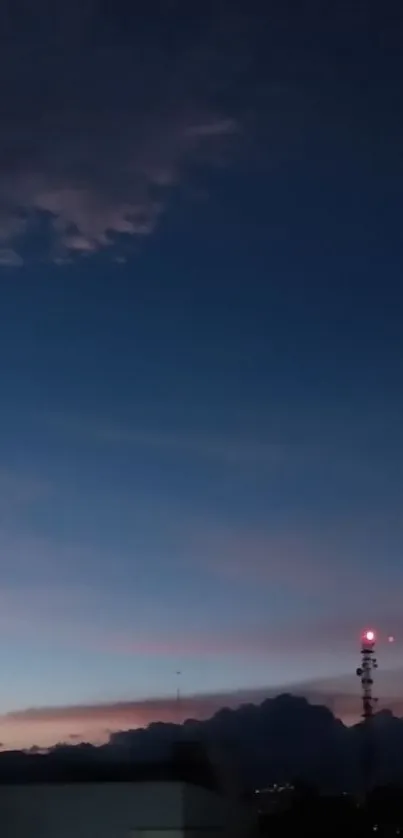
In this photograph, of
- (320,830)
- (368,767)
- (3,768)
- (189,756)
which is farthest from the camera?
(320,830)

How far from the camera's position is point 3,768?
39.2 m

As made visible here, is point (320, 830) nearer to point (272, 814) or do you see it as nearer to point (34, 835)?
point (272, 814)

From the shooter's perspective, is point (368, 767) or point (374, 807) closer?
point (368, 767)

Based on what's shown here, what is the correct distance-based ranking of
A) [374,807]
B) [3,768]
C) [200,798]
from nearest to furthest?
[200,798] < [3,768] < [374,807]

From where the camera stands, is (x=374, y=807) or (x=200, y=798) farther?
(x=374, y=807)

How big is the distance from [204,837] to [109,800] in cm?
341

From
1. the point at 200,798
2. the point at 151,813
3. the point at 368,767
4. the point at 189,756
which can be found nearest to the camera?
the point at 151,813

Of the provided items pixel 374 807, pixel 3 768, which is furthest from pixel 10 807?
pixel 374 807

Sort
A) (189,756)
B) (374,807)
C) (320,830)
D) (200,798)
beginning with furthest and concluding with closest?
(374,807)
(320,830)
(189,756)
(200,798)

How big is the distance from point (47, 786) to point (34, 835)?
1.32 meters

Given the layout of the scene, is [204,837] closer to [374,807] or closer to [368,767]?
[368,767]

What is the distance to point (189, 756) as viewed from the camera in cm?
5216

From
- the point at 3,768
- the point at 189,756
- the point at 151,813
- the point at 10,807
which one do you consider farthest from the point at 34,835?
the point at 189,756

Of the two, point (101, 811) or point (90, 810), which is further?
point (90, 810)
